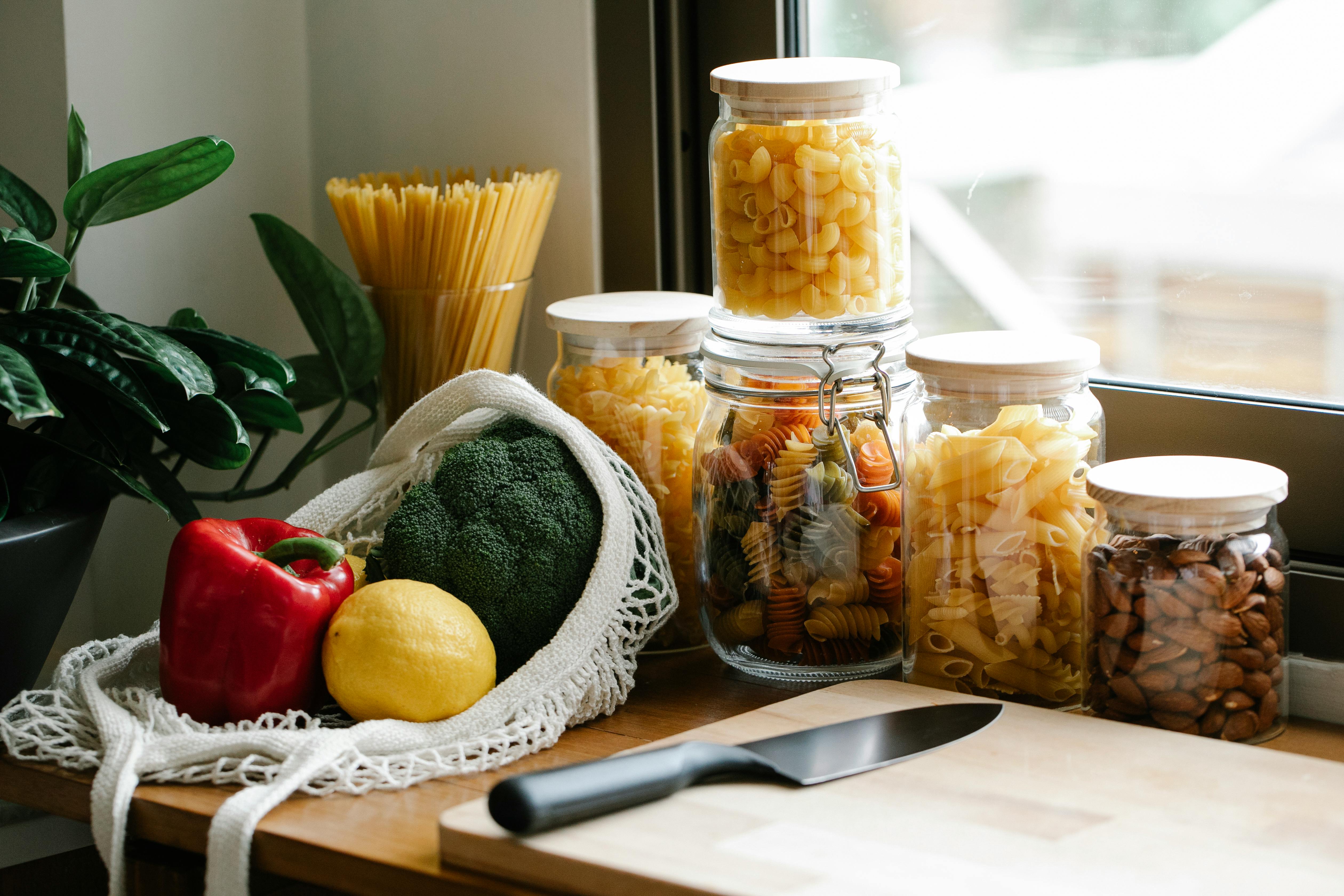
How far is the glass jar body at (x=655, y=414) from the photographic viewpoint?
3.27 feet

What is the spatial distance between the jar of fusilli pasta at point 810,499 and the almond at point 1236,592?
22 cm

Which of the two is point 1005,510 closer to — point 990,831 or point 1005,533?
point 1005,533

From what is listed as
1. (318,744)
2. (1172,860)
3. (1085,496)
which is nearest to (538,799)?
(318,744)

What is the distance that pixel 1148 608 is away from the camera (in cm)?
77

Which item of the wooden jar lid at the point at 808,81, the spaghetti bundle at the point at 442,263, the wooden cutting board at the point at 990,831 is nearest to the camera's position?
the wooden cutting board at the point at 990,831

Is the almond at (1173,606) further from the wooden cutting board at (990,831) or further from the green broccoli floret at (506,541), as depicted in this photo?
the green broccoli floret at (506,541)

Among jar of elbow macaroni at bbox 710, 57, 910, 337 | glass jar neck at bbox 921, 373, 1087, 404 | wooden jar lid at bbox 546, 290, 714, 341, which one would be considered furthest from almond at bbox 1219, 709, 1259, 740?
wooden jar lid at bbox 546, 290, 714, 341

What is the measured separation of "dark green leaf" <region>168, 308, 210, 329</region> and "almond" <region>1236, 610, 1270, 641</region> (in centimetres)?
81

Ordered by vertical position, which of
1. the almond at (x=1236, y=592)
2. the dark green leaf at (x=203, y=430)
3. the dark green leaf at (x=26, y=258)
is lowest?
the almond at (x=1236, y=592)

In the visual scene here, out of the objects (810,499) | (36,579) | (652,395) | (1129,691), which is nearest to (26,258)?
(36,579)

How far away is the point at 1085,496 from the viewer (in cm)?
83

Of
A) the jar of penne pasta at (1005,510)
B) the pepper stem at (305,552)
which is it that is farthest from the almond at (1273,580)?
the pepper stem at (305,552)

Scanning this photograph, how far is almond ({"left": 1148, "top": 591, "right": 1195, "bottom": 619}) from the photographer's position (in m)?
0.76

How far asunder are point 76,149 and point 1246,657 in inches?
34.1
